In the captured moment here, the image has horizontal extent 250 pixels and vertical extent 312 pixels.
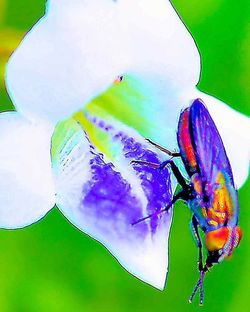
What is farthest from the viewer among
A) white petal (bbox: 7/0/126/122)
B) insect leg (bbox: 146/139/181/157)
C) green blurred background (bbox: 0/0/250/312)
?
green blurred background (bbox: 0/0/250/312)

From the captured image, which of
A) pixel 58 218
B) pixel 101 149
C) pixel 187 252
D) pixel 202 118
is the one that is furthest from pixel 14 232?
pixel 202 118

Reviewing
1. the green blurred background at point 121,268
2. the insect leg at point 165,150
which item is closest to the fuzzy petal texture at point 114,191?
the insect leg at point 165,150

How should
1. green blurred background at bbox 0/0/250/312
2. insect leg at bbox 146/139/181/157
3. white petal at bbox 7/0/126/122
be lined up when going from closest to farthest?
white petal at bbox 7/0/126/122, insect leg at bbox 146/139/181/157, green blurred background at bbox 0/0/250/312

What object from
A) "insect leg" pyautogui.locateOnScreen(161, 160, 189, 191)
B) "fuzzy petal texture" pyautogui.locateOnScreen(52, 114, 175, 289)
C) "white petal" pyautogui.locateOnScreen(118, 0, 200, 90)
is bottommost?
"fuzzy petal texture" pyautogui.locateOnScreen(52, 114, 175, 289)

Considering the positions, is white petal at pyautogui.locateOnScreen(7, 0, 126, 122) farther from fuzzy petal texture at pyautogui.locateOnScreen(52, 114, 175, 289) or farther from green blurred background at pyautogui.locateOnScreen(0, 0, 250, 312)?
green blurred background at pyautogui.locateOnScreen(0, 0, 250, 312)

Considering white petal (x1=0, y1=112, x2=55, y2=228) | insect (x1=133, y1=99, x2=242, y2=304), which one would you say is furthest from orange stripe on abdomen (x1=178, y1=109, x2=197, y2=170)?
white petal (x1=0, y1=112, x2=55, y2=228)

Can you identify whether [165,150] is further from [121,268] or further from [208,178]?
[121,268]
